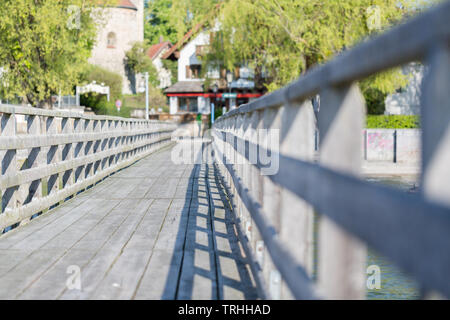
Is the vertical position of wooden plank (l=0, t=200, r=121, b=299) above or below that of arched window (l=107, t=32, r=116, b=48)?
below

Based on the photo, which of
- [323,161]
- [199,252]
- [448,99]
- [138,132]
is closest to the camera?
[448,99]

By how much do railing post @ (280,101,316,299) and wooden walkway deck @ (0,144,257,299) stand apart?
98cm

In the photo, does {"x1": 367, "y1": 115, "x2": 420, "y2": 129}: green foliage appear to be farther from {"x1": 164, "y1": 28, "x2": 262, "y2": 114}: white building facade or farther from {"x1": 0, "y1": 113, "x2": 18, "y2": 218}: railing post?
{"x1": 164, "y1": 28, "x2": 262, "y2": 114}: white building facade

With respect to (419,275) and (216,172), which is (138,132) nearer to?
(216,172)

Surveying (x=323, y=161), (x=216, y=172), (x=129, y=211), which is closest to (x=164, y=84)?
(x=216, y=172)

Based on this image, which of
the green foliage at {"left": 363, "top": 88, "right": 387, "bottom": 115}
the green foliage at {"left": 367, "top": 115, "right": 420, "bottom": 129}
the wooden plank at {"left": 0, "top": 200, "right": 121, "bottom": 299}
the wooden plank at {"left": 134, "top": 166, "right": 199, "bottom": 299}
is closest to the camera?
the wooden plank at {"left": 134, "top": 166, "right": 199, "bottom": 299}

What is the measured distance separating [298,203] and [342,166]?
0.92 meters

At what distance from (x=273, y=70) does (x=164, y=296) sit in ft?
99.3

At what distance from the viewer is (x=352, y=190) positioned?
185 cm

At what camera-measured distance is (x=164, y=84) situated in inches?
3287

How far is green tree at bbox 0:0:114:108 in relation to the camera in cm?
3000

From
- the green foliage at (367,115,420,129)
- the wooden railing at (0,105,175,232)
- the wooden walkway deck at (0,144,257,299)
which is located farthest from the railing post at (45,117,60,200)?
the green foliage at (367,115,420,129)

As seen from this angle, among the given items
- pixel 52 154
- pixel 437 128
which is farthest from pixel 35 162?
pixel 437 128

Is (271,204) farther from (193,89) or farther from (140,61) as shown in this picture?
(140,61)
